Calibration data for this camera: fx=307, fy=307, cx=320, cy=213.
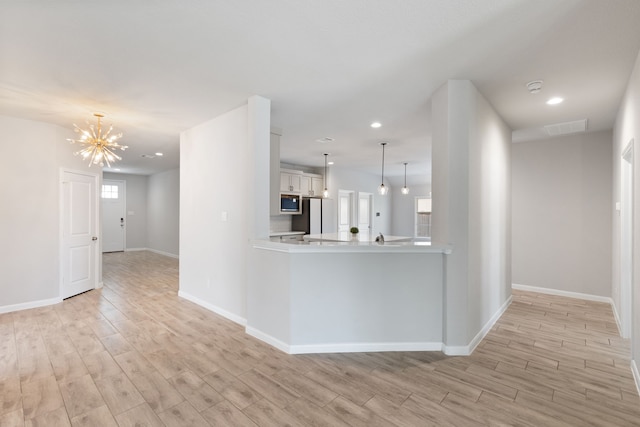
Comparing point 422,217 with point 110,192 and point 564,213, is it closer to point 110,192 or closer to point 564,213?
point 564,213

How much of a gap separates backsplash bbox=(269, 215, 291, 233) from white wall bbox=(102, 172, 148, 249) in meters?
5.71

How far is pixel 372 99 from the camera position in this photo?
3.44m

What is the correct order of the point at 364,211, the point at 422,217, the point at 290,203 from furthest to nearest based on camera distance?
the point at 422,217 < the point at 364,211 < the point at 290,203

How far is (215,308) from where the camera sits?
418 centimetres

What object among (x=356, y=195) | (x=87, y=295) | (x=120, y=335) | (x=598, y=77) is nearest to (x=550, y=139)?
(x=598, y=77)

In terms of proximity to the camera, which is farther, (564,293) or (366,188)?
(366,188)

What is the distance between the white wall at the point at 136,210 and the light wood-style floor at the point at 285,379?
678 cm

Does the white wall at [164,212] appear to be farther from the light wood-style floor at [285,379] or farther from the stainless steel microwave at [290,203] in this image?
the light wood-style floor at [285,379]

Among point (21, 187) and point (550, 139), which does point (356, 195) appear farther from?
point (21, 187)

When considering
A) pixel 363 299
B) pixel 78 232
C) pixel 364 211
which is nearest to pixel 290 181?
pixel 364 211

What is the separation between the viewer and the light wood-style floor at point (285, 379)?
2.05 metres

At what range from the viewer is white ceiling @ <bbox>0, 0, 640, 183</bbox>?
1.96 metres

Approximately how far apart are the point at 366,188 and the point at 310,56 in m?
7.11

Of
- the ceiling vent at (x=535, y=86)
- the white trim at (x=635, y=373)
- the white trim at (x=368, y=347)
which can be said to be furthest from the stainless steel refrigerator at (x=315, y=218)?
the white trim at (x=635, y=373)
